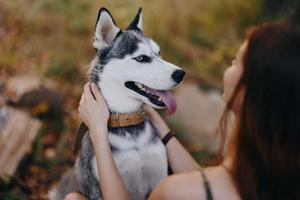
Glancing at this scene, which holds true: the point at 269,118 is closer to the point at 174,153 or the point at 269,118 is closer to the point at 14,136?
the point at 174,153

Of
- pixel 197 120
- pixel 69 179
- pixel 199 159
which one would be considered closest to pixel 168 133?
pixel 69 179

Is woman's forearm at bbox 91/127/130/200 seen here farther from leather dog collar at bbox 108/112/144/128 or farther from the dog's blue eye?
the dog's blue eye

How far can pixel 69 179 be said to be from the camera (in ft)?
9.58

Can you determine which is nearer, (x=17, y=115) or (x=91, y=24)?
(x=17, y=115)

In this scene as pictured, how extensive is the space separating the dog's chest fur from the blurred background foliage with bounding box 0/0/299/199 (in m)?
1.81

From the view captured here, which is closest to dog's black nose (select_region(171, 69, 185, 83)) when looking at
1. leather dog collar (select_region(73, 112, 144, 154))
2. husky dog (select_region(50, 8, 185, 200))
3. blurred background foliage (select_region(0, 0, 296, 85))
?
husky dog (select_region(50, 8, 185, 200))

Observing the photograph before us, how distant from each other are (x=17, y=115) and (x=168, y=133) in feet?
5.50

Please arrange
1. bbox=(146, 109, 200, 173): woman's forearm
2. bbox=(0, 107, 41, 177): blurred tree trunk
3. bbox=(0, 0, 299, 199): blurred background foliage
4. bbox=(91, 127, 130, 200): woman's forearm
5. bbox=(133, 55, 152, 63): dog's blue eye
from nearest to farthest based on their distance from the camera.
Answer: bbox=(91, 127, 130, 200): woman's forearm → bbox=(133, 55, 152, 63): dog's blue eye → bbox=(146, 109, 200, 173): woman's forearm → bbox=(0, 107, 41, 177): blurred tree trunk → bbox=(0, 0, 299, 199): blurred background foliage

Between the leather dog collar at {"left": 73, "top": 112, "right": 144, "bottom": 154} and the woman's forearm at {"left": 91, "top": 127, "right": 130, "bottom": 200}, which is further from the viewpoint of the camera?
the leather dog collar at {"left": 73, "top": 112, "right": 144, "bottom": 154}

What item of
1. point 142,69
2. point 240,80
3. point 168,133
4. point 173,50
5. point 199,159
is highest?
point 240,80

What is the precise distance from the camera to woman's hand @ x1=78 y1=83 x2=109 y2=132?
2.35 meters

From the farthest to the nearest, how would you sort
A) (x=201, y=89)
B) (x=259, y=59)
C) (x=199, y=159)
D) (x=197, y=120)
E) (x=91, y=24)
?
(x=91, y=24)
(x=201, y=89)
(x=197, y=120)
(x=199, y=159)
(x=259, y=59)

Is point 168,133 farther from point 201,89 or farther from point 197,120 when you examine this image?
point 201,89

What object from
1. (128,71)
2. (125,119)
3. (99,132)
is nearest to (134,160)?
(125,119)
